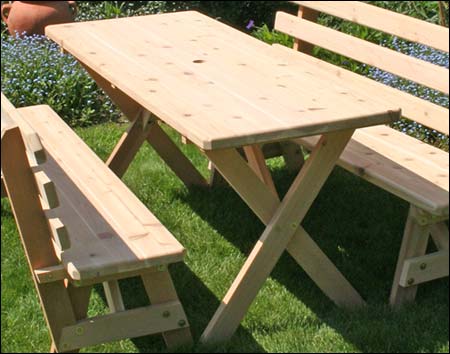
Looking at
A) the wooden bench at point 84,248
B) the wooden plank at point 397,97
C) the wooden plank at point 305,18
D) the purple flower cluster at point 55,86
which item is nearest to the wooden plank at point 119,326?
the wooden bench at point 84,248

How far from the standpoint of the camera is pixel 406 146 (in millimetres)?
4605

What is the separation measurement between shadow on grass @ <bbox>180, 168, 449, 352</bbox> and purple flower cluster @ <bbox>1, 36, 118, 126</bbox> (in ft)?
4.73

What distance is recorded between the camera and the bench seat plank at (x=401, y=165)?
3994 mm

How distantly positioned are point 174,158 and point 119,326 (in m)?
1.89

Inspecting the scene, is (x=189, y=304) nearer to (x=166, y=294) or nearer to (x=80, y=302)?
(x=166, y=294)

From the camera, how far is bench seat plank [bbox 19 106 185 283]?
359cm

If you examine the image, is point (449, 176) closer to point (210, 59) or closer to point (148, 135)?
point (210, 59)

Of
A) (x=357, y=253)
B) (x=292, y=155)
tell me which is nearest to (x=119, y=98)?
(x=292, y=155)

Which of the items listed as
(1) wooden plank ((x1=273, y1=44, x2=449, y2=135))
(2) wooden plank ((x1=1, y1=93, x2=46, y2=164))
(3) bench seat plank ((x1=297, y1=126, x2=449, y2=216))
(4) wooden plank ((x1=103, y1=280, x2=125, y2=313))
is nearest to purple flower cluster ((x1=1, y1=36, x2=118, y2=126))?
(1) wooden plank ((x1=273, y1=44, x2=449, y2=135))

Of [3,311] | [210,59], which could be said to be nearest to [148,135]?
[210,59]

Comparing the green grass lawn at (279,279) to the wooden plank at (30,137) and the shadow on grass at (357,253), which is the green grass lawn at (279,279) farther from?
the wooden plank at (30,137)

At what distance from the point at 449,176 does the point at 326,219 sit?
1.06m

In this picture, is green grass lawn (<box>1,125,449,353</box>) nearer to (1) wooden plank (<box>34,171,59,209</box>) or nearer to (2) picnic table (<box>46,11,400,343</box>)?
(2) picnic table (<box>46,11,400,343</box>)

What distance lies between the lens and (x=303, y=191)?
3977 mm
